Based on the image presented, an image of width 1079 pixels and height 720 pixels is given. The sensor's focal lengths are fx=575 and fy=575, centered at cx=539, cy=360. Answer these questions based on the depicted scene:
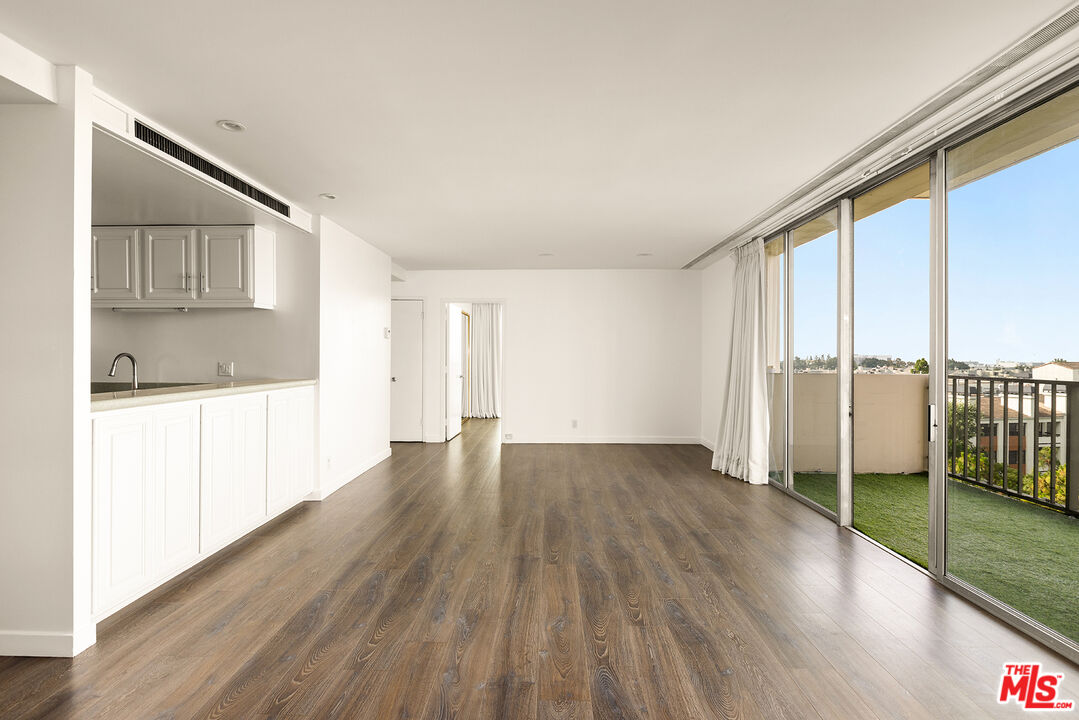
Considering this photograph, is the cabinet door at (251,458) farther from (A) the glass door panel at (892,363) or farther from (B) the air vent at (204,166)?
(A) the glass door panel at (892,363)

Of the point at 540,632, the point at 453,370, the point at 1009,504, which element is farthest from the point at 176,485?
the point at 453,370

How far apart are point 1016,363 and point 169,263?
563cm

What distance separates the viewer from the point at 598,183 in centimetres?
412

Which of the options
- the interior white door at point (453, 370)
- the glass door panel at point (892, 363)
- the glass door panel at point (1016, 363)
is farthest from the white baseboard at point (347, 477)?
the glass door panel at point (1016, 363)

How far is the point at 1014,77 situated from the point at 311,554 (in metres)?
4.36

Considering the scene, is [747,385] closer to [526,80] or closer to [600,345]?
[600,345]

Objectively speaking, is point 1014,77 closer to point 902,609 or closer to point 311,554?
point 902,609

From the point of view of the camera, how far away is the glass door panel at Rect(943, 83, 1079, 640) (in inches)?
93.6

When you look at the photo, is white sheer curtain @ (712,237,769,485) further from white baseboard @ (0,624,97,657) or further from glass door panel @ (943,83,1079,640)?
white baseboard @ (0,624,97,657)

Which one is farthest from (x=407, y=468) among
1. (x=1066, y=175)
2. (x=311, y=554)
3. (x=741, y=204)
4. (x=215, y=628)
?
(x=1066, y=175)

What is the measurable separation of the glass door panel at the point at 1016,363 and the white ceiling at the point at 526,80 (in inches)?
20.5

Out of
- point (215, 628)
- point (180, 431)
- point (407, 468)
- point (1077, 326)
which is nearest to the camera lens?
point (1077, 326)

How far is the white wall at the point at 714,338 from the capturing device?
23.2 feet

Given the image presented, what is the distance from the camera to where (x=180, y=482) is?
125 inches
